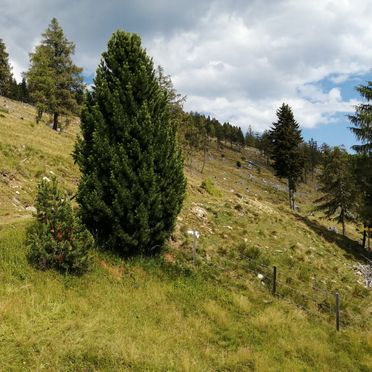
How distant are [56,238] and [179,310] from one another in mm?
4677

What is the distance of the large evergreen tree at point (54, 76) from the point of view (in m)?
38.8

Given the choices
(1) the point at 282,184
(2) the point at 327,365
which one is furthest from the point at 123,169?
(1) the point at 282,184

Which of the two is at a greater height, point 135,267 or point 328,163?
point 328,163

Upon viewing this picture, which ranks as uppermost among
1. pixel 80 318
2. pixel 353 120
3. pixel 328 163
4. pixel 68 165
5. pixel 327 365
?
pixel 353 120

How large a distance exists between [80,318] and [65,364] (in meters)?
1.78

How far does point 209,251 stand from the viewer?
1858 centimetres

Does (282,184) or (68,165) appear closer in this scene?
(68,165)

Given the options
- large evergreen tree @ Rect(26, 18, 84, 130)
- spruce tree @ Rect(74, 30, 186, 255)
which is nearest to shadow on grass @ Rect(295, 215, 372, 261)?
spruce tree @ Rect(74, 30, 186, 255)

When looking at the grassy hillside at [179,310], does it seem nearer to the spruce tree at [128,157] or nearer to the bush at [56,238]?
the bush at [56,238]

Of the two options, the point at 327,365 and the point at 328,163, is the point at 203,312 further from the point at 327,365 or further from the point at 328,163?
the point at 328,163

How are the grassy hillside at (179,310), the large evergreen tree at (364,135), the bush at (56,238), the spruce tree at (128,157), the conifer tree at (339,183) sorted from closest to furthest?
the grassy hillside at (179,310) < the bush at (56,238) < the spruce tree at (128,157) < the large evergreen tree at (364,135) < the conifer tree at (339,183)

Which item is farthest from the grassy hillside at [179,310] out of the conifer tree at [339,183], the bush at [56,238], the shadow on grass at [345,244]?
the conifer tree at [339,183]

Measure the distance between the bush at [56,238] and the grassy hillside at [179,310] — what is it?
1.46 ft

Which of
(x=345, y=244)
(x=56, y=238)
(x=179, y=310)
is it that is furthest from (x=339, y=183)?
(x=56, y=238)
